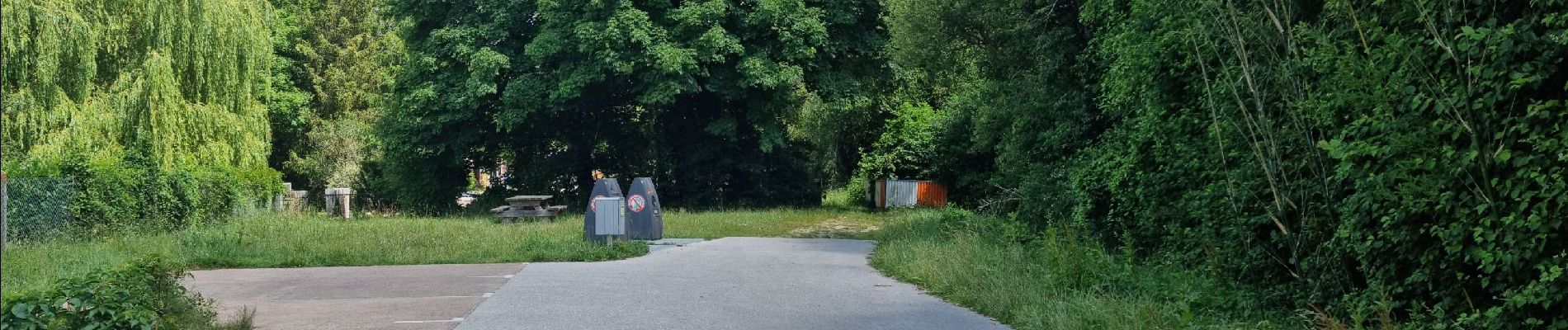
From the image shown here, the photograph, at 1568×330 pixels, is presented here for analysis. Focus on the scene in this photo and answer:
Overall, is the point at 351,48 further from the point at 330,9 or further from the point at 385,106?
the point at 385,106

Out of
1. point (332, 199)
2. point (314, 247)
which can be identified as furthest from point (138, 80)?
point (332, 199)

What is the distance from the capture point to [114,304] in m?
6.67

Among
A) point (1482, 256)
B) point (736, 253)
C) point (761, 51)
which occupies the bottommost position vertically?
point (736, 253)

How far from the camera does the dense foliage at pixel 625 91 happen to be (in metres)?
30.7

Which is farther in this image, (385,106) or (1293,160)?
(385,106)

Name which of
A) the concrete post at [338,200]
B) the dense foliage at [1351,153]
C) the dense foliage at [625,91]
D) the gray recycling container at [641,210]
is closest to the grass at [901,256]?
the dense foliage at [1351,153]

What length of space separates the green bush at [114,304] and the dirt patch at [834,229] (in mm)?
16647

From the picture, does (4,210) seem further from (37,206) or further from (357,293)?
(357,293)

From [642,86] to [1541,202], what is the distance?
2746 centimetres

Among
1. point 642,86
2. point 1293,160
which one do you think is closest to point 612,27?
point 642,86

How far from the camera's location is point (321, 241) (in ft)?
57.8

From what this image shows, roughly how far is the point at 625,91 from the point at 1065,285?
25.7 meters

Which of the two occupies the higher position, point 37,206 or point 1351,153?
point 1351,153

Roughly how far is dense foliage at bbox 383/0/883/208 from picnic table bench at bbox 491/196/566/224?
349 centimetres
